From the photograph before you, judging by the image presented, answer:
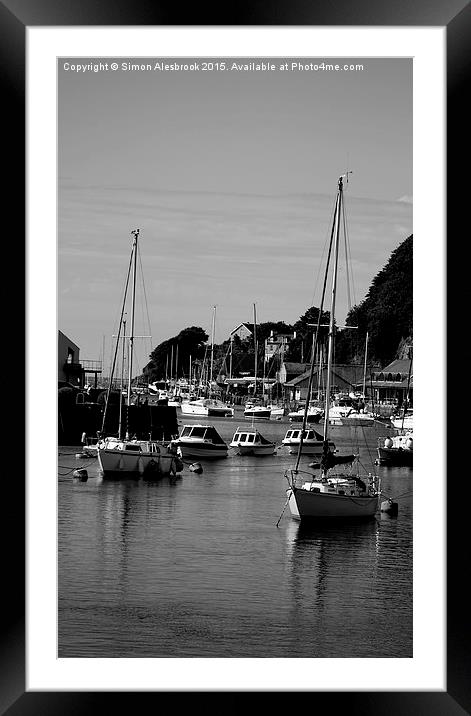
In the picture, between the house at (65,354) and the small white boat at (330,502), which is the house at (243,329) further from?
the house at (65,354)

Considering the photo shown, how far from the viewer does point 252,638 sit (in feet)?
27.0

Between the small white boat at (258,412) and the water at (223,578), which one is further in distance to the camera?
the small white boat at (258,412)

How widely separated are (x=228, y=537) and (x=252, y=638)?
531 cm

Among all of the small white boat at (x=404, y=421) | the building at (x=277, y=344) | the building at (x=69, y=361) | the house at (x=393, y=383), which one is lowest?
the small white boat at (x=404, y=421)

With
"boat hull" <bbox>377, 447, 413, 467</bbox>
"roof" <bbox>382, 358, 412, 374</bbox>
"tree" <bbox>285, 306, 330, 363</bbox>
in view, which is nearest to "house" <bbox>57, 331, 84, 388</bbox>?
"tree" <bbox>285, 306, 330, 363</bbox>

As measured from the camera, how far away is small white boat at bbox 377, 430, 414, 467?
2047 centimetres

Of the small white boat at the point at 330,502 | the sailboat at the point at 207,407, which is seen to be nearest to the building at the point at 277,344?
the small white boat at the point at 330,502

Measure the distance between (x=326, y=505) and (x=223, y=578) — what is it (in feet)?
11.5

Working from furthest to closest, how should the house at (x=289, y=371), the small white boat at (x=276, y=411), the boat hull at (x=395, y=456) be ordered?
the small white boat at (x=276, y=411)
the house at (x=289, y=371)
the boat hull at (x=395, y=456)
